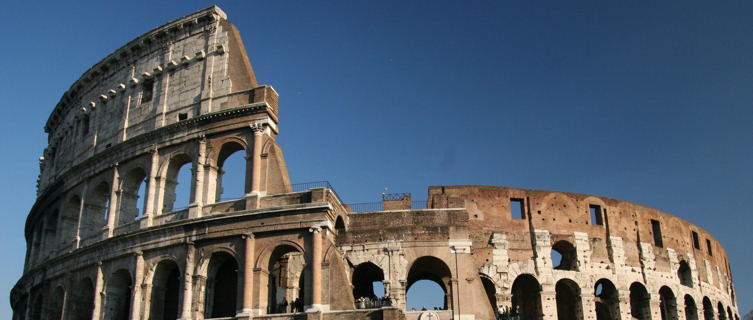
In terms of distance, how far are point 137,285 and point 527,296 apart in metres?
15.7

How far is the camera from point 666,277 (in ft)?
107

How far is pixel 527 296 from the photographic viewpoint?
29.7 meters

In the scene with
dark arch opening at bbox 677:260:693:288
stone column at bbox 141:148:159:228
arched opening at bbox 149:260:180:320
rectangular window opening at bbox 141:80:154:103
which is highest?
rectangular window opening at bbox 141:80:154:103

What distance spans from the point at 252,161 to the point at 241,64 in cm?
464

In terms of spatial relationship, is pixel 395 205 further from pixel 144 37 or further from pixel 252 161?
pixel 144 37

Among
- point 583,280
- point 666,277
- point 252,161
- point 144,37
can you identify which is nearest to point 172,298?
point 252,161

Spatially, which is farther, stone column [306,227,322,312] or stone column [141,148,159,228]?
stone column [141,148,159,228]

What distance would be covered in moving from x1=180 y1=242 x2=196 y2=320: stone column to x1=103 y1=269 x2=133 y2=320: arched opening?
10.2 ft

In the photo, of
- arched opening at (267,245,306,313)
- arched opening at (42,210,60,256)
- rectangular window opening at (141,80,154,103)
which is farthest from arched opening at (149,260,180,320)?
arched opening at (42,210,60,256)

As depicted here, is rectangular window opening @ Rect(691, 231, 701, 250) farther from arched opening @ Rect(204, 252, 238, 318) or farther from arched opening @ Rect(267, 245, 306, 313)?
arched opening @ Rect(204, 252, 238, 318)

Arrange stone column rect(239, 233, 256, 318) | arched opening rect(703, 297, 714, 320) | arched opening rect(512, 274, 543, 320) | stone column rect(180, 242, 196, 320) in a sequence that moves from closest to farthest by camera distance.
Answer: stone column rect(239, 233, 256, 318) < stone column rect(180, 242, 196, 320) < arched opening rect(512, 274, 543, 320) < arched opening rect(703, 297, 714, 320)

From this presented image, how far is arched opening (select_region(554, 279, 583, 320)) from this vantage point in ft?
96.2

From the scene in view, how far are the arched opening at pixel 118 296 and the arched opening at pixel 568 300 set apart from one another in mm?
17115

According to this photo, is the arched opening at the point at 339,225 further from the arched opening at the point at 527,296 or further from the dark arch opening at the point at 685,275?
the dark arch opening at the point at 685,275
